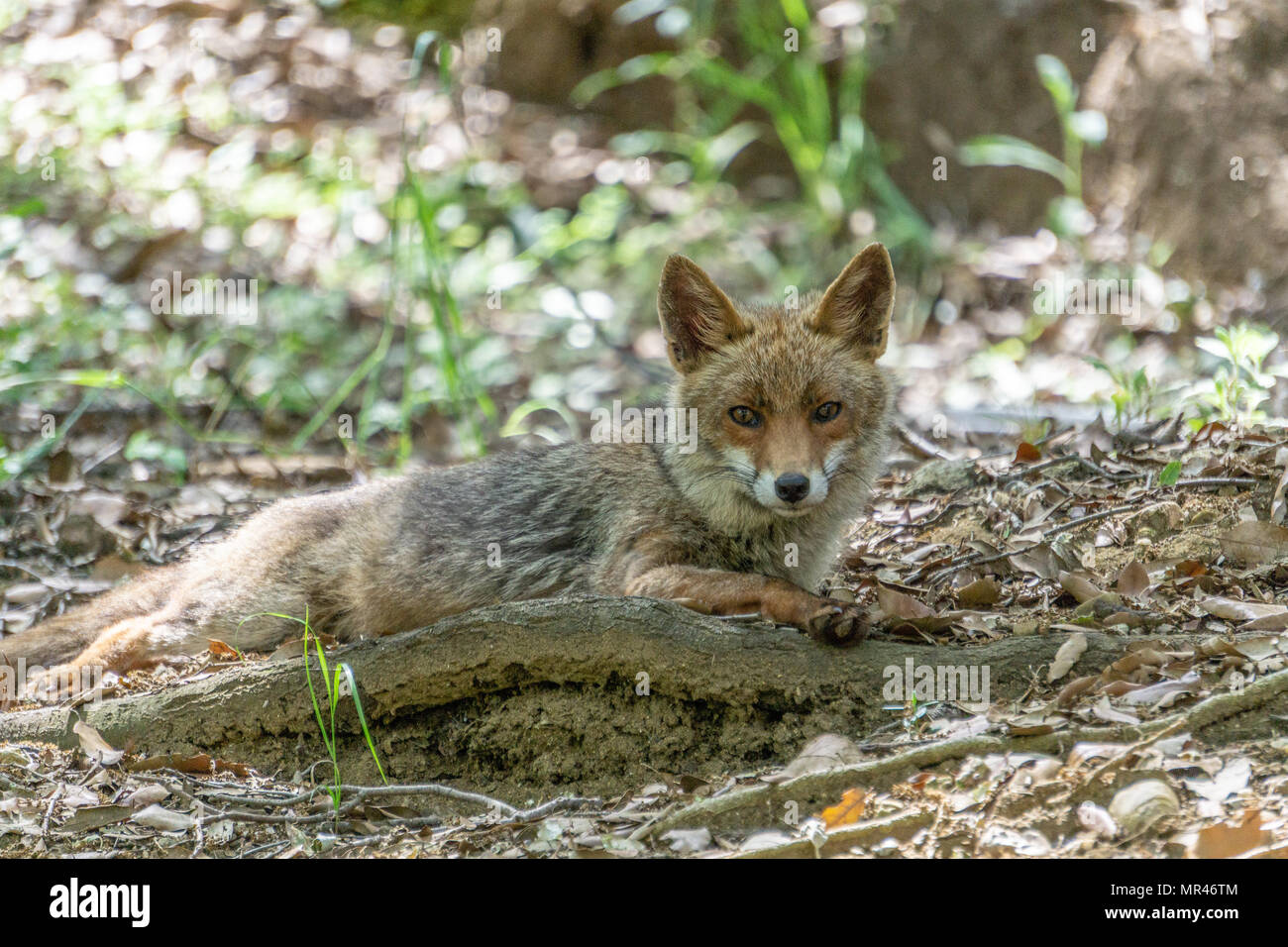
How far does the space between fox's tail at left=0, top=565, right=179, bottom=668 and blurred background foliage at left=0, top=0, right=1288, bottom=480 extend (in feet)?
7.86

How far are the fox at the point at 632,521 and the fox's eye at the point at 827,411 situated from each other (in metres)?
0.01

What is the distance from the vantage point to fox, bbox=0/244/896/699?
233 inches

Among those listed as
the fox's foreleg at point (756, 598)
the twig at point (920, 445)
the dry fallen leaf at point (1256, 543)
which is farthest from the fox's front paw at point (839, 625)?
the twig at point (920, 445)

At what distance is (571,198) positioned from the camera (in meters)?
15.8

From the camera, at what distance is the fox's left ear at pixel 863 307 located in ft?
20.4

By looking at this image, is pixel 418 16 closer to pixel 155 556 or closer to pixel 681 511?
pixel 155 556

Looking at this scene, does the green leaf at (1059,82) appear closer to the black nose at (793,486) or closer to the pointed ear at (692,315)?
the pointed ear at (692,315)

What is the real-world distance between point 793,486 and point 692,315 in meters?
1.30

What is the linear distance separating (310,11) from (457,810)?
1511 centimetres

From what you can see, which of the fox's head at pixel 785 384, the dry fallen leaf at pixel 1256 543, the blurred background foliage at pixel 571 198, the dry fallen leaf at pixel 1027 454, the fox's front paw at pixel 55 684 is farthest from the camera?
the blurred background foliage at pixel 571 198

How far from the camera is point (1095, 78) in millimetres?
12648

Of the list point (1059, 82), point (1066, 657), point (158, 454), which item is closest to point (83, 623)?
point (158, 454)

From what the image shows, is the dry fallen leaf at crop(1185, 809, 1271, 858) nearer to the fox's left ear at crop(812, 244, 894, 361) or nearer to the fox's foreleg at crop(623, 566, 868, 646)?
the fox's foreleg at crop(623, 566, 868, 646)

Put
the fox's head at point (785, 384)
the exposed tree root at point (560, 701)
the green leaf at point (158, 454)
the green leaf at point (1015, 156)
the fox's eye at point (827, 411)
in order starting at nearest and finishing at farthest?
the exposed tree root at point (560, 701), the fox's head at point (785, 384), the fox's eye at point (827, 411), the green leaf at point (158, 454), the green leaf at point (1015, 156)
